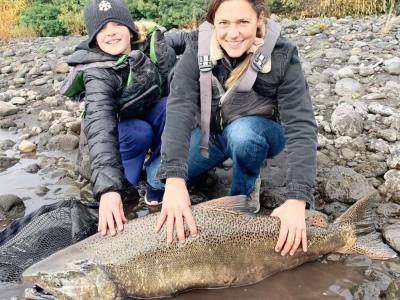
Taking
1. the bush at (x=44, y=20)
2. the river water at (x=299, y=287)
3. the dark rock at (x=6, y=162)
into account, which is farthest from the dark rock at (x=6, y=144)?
the bush at (x=44, y=20)

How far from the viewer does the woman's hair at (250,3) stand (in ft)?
10.9

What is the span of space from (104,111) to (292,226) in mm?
1604

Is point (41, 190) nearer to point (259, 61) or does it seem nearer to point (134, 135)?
point (134, 135)

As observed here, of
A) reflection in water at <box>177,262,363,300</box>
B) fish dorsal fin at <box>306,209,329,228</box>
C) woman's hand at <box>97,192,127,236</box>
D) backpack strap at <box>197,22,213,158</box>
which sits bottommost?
reflection in water at <box>177,262,363,300</box>

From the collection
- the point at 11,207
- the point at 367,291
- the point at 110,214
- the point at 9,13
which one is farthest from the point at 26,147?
the point at 9,13

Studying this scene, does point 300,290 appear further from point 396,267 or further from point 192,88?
point 192,88

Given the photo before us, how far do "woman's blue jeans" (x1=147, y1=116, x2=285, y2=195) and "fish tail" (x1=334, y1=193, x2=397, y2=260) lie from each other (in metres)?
0.74

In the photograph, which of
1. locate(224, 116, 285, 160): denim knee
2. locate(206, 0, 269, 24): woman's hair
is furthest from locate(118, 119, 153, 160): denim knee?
locate(206, 0, 269, 24): woman's hair

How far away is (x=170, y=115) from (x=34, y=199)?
5.95ft

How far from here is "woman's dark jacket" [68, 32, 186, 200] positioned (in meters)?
3.47

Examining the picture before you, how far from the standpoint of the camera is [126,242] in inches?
122

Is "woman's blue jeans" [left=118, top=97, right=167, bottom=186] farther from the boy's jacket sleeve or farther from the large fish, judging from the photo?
the large fish

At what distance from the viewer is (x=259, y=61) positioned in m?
3.38

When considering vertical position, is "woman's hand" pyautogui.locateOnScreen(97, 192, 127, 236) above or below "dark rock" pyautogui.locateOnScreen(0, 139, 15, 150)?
above
